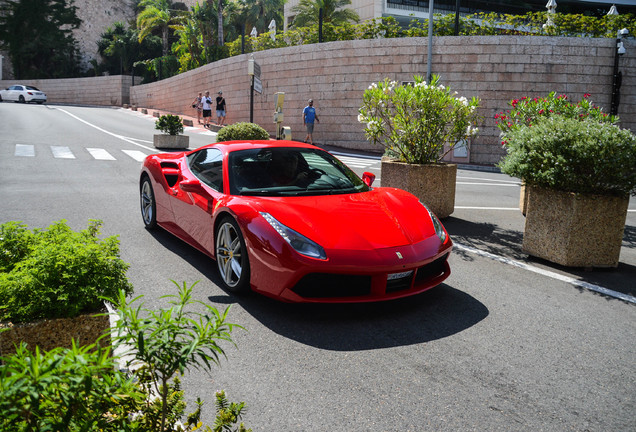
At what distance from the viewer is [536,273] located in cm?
586

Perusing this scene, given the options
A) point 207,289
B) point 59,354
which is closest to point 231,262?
point 207,289

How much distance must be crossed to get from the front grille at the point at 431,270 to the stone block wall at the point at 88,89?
55.6 m

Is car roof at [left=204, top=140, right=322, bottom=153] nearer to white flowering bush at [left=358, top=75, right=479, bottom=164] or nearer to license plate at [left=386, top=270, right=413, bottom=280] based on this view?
license plate at [left=386, top=270, right=413, bottom=280]

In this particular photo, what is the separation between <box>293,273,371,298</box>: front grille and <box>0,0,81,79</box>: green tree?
69.0 meters

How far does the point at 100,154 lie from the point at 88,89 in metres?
47.5

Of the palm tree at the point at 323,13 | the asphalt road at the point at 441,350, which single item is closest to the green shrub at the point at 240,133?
the asphalt road at the point at 441,350

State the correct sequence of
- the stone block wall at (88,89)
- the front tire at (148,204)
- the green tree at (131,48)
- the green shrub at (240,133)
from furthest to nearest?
the green tree at (131,48)
the stone block wall at (88,89)
the green shrub at (240,133)
the front tire at (148,204)

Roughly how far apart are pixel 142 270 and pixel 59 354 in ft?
12.9

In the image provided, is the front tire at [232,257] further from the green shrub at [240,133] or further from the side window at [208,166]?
the green shrub at [240,133]

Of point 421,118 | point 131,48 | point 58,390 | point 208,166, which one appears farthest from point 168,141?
point 131,48

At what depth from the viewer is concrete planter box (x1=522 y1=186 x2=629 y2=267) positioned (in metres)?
5.89

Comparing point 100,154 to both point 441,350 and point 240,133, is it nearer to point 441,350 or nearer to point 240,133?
point 240,133

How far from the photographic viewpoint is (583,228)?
5.93 metres

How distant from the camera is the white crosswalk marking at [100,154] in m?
15.4
